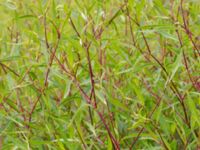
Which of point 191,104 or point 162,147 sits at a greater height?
point 191,104

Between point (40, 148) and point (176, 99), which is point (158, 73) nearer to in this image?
point (176, 99)

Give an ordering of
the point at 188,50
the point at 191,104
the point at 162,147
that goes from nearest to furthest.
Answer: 1. the point at 191,104
2. the point at 162,147
3. the point at 188,50

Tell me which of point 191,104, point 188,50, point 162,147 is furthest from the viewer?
point 188,50

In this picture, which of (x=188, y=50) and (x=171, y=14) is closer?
(x=171, y=14)

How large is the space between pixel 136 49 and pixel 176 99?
1.10 ft

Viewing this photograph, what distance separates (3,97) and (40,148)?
27 cm

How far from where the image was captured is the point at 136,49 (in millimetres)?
1880

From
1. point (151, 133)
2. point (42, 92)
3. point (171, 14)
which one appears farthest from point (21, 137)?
point (171, 14)

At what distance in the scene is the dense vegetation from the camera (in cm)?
177

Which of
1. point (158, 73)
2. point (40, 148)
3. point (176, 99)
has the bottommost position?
point (40, 148)

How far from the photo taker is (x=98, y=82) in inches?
72.9

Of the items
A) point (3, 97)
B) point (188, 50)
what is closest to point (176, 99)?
point (188, 50)

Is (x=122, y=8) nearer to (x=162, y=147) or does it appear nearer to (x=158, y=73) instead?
(x=158, y=73)

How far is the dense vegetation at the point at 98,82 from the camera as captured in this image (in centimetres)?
177
